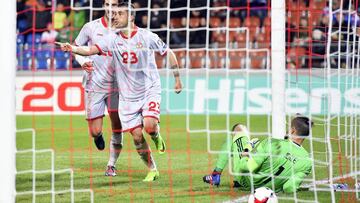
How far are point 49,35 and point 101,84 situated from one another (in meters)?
5.35

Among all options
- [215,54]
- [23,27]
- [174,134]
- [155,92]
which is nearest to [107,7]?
[155,92]

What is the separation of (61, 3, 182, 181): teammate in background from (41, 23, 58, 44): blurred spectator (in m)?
4.18

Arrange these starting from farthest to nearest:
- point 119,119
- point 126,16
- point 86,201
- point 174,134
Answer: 1. point 174,134
2. point 119,119
3. point 126,16
4. point 86,201

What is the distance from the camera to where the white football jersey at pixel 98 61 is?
825 centimetres

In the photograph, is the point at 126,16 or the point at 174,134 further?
the point at 174,134

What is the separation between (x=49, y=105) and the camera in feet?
46.6

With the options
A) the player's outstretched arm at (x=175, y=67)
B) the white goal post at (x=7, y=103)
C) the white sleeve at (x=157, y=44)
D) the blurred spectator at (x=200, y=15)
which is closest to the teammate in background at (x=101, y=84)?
the white sleeve at (x=157, y=44)

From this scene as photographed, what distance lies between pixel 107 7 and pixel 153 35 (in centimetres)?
47

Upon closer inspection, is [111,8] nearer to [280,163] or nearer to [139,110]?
[139,110]

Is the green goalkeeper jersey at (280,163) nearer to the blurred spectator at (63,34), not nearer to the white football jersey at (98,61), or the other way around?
the white football jersey at (98,61)

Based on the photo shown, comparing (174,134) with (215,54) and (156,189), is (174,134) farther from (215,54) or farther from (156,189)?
(156,189)

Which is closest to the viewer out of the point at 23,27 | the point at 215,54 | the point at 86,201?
the point at 86,201

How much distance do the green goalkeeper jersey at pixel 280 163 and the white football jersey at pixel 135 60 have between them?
1.32 metres

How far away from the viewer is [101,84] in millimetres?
8617
